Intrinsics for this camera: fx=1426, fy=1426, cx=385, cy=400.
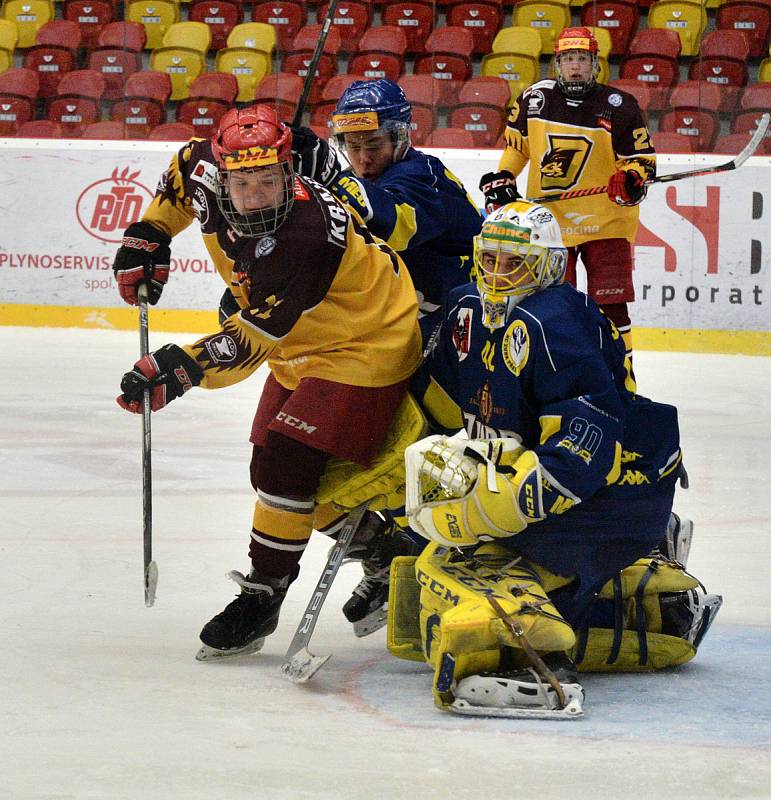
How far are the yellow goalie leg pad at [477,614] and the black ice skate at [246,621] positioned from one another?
33 cm

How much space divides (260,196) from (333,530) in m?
0.72

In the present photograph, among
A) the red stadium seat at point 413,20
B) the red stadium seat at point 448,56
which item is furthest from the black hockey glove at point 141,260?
the red stadium seat at point 413,20

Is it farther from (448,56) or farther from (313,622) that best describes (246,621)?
(448,56)

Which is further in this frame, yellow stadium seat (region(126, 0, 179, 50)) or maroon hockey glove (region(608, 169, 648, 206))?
yellow stadium seat (region(126, 0, 179, 50))

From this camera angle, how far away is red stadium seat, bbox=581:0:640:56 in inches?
356

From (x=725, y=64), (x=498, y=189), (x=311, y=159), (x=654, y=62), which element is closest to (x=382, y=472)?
(x=311, y=159)

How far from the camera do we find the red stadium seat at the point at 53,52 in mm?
9227

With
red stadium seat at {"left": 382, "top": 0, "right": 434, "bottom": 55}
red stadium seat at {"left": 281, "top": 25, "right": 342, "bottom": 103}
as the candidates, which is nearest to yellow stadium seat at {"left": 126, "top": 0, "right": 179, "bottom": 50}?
red stadium seat at {"left": 281, "top": 25, "right": 342, "bottom": 103}

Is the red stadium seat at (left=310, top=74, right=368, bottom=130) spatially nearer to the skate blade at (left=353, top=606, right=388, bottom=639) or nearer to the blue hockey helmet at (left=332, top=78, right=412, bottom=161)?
the blue hockey helmet at (left=332, top=78, right=412, bottom=161)

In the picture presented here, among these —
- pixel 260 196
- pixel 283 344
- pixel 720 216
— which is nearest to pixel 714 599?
pixel 283 344

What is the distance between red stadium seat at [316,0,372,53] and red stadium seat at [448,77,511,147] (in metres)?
1.10

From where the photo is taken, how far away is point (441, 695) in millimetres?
2258

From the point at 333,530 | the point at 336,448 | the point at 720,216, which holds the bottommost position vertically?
the point at 720,216

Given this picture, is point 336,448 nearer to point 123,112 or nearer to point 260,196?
point 260,196
